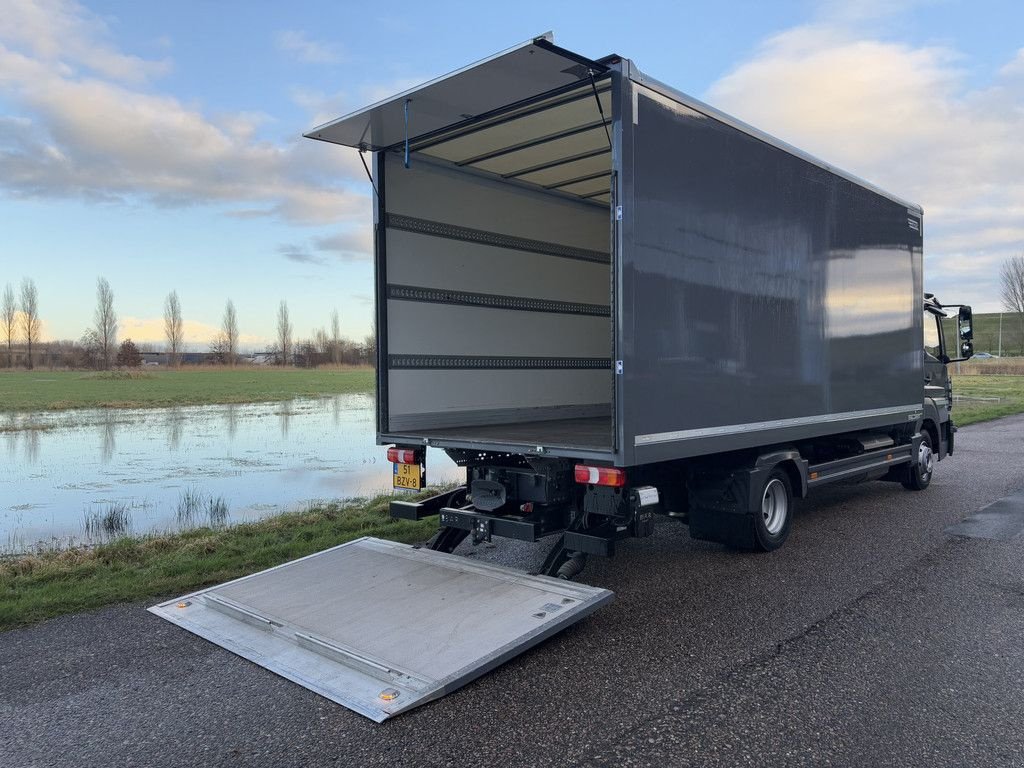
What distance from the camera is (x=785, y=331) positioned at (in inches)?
237

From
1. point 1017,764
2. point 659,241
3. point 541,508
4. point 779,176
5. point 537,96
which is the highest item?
point 537,96

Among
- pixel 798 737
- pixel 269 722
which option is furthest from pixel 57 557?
pixel 798 737

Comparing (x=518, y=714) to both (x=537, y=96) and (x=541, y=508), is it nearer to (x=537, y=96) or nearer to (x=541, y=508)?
(x=541, y=508)

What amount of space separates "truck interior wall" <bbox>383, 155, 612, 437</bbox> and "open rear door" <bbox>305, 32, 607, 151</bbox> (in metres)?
0.47

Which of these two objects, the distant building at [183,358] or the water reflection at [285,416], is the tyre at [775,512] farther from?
the distant building at [183,358]

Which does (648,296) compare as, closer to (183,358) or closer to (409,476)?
(409,476)

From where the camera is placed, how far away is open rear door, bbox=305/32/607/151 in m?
4.36

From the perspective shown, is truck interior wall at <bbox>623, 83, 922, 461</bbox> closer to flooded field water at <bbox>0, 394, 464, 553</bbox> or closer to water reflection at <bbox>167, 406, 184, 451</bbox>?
flooded field water at <bbox>0, 394, 464, 553</bbox>

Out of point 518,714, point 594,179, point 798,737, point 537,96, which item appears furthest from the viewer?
point 594,179

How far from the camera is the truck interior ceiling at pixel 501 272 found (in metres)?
5.99

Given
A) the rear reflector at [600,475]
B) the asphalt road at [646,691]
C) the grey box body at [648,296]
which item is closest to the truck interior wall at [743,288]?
the grey box body at [648,296]

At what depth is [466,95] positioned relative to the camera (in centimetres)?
505

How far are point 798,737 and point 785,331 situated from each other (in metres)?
3.56

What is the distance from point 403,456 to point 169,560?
7.09ft
